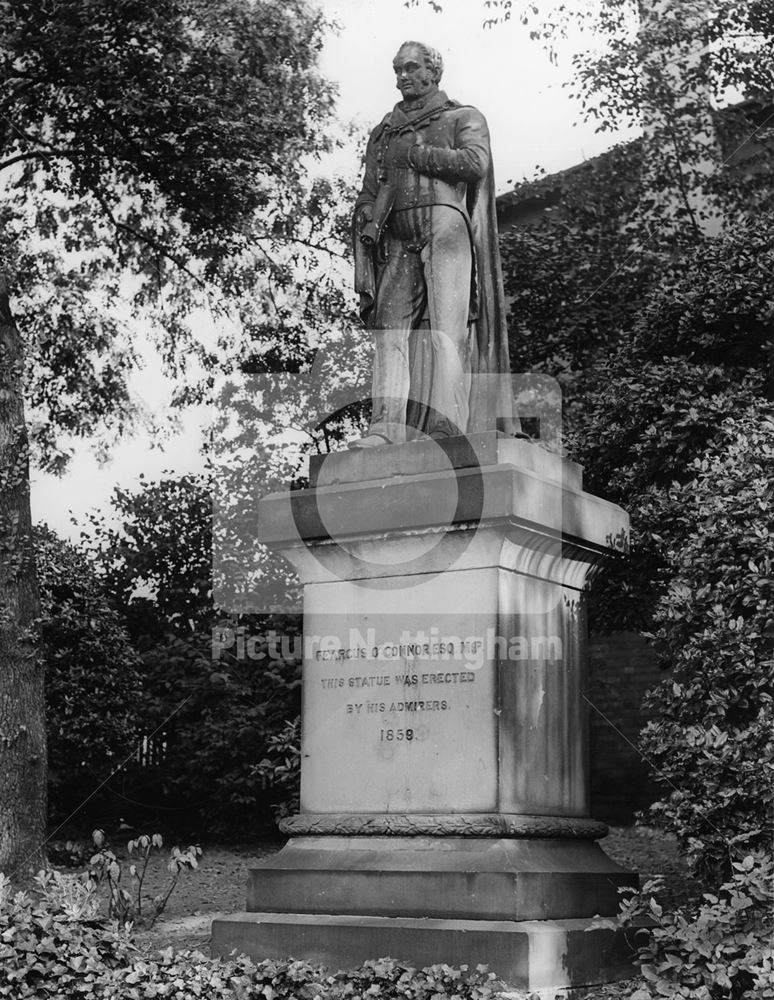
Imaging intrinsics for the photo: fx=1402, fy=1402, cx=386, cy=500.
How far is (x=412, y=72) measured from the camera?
295 inches

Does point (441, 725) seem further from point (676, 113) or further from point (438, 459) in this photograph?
point (676, 113)

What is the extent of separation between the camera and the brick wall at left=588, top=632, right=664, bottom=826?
1625 centimetres

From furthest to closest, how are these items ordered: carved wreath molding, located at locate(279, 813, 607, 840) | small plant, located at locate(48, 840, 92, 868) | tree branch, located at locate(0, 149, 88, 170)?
tree branch, located at locate(0, 149, 88, 170), small plant, located at locate(48, 840, 92, 868), carved wreath molding, located at locate(279, 813, 607, 840)

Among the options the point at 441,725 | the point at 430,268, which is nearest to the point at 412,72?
the point at 430,268

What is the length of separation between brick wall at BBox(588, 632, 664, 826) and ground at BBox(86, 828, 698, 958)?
3.28ft

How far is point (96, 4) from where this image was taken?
13422 millimetres

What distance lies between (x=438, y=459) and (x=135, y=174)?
8.89 m

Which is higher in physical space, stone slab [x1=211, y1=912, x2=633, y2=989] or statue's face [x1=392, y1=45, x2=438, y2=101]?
statue's face [x1=392, y1=45, x2=438, y2=101]

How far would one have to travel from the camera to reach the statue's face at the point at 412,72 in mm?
7473

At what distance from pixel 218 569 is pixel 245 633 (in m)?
0.90

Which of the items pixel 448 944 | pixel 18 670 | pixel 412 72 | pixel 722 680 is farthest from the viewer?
pixel 18 670

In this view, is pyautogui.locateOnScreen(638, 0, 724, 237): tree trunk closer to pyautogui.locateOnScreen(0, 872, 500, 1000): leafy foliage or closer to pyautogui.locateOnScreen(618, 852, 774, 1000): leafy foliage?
pyautogui.locateOnScreen(618, 852, 774, 1000): leafy foliage

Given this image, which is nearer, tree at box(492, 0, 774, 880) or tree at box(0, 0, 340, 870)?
tree at box(492, 0, 774, 880)

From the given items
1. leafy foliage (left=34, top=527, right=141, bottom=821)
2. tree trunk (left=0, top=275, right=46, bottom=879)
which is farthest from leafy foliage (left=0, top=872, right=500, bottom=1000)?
leafy foliage (left=34, top=527, right=141, bottom=821)
